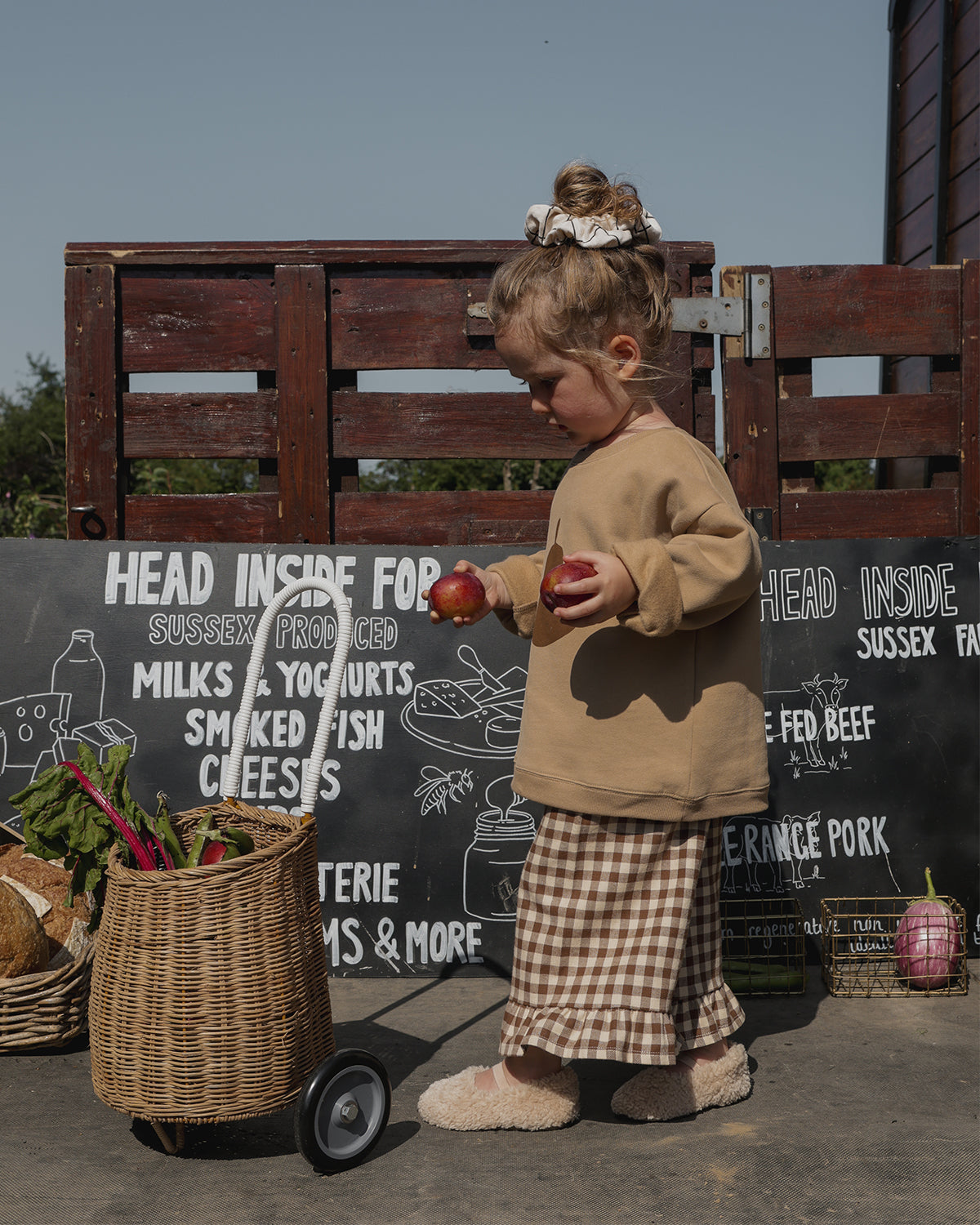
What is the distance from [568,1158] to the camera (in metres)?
2.41

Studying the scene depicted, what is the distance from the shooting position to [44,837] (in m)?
2.53

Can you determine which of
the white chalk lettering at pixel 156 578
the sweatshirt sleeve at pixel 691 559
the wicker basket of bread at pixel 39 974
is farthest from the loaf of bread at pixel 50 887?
the sweatshirt sleeve at pixel 691 559

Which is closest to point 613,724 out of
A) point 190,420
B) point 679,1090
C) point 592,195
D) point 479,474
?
point 679,1090

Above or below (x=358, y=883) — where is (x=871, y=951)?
below

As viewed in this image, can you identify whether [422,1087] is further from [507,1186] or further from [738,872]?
[738,872]

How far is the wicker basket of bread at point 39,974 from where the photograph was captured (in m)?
2.91

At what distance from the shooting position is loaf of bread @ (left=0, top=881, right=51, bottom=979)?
2910 mm

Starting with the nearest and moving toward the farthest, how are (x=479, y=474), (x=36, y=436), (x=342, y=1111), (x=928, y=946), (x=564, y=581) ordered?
(x=564, y=581)
(x=342, y=1111)
(x=928, y=946)
(x=479, y=474)
(x=36, y=436)

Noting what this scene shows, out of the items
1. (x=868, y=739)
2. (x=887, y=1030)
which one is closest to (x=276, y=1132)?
(x=887, y=1030)

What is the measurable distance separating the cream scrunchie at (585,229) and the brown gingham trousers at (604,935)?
1.29 m

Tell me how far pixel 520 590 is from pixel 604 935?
832 mm

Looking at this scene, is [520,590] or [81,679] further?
[81,679]

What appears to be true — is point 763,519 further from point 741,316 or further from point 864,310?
point 864,310

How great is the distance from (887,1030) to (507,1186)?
143 centimetres
